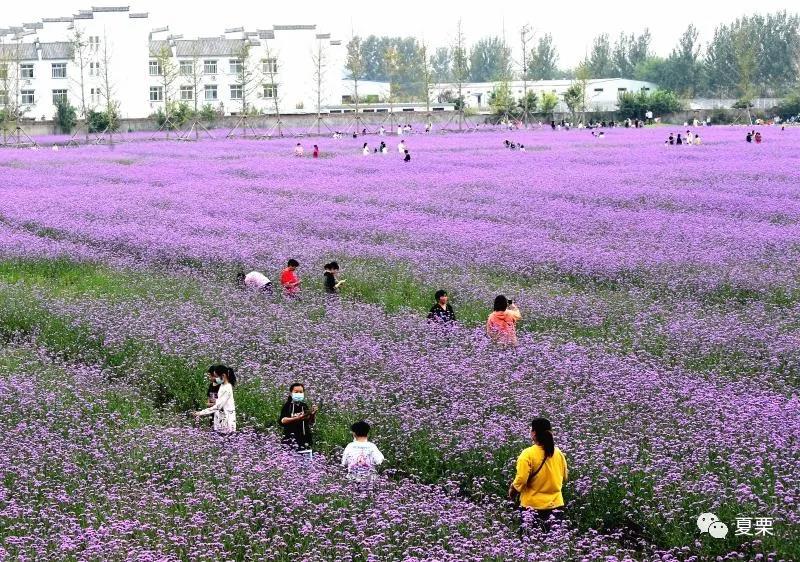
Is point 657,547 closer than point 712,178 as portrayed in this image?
Yes

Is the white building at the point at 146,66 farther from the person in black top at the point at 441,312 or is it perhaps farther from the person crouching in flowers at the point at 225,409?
the person crouching in flowers at the point at 225,409

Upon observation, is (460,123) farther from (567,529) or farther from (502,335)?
(567,529)

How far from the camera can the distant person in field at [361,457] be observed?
10.6m

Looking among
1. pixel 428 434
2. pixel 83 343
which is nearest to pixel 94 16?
pixel 83 343

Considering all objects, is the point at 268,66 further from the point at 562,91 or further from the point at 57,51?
the point at 562,91

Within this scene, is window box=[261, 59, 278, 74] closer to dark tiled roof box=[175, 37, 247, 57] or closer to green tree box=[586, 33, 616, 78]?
dark tiled roof box=[175, 37, 247, 57]

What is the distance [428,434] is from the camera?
38.8 feet

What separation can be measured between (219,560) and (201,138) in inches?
2937

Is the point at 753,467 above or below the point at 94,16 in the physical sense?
below

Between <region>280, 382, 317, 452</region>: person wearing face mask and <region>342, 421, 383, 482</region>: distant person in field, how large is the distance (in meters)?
1.02

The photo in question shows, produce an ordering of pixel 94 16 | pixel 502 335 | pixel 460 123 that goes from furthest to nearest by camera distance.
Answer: pixel 94 16
pixel 460 123
pixel 502 335

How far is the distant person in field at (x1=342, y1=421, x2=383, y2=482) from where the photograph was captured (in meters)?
10.6

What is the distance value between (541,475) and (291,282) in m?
10.8

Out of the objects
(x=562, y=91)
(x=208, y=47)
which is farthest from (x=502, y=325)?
(x=562, y=91)
